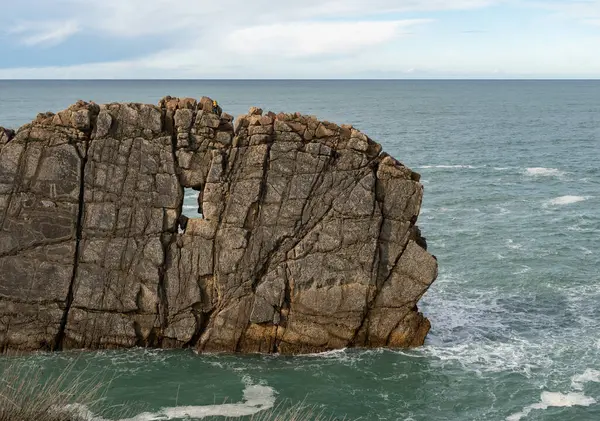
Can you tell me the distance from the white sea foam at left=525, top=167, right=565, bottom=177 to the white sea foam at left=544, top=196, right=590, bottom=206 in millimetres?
14422

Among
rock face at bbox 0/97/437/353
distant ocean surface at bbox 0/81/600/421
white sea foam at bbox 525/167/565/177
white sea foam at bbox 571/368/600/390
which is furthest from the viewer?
white sea foam at bbox 525/167/565/177

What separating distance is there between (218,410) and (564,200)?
55552 mm

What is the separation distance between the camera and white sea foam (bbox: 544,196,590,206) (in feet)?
263

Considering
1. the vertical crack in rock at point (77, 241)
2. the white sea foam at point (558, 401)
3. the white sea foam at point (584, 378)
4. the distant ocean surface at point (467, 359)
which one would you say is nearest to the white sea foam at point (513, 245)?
the distant ocean surface at point (467, 359)

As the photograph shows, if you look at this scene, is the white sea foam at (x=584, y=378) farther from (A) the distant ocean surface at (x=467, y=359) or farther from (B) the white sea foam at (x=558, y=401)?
(B) the white sea foam at (x=558, y=401)

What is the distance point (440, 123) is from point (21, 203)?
15423cm

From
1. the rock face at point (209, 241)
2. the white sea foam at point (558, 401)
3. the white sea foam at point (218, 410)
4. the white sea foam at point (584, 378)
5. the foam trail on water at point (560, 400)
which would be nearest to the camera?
the white sea foam at point (218, 410)

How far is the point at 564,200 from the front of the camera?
269 ft

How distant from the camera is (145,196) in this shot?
1738 inches

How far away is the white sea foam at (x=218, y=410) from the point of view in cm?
3684

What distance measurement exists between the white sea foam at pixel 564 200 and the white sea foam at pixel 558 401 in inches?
1703

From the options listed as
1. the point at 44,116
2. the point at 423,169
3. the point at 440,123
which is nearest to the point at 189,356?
the point at 44,116

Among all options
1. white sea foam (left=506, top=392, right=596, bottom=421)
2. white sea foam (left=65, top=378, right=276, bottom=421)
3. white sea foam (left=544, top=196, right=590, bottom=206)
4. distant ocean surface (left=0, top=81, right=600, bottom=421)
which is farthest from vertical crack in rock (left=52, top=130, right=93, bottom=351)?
white sea foam (left=544, top=196, right=590, bottom=206)

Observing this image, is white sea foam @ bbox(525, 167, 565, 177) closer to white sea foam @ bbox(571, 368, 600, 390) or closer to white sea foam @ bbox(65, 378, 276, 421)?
white sea foam @ bbox(571, 368, 600, 390)
